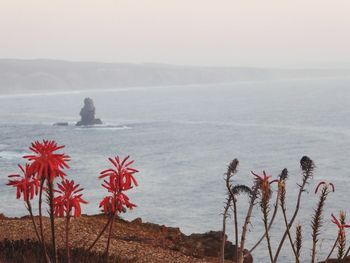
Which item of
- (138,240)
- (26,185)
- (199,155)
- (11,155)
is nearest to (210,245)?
(138,240)

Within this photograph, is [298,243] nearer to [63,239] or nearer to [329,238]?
[63,239]

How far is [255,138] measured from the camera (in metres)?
132

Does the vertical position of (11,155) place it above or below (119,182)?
above

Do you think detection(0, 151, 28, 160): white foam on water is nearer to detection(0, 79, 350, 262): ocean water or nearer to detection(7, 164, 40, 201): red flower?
detection(0, 79, 350, 262): ocean water

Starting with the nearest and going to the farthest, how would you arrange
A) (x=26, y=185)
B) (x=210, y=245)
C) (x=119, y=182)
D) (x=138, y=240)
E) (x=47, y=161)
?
(x=47, y=161), (x=119, y=182), (x=26, y=185), (x=138, y=240), (x=210, y=245)

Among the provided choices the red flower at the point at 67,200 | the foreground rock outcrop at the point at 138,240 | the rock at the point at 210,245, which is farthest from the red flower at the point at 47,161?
the rock at the point at 210,245

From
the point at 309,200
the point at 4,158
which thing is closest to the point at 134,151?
the point at 4,158

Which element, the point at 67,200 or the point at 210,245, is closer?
the point at 67,200

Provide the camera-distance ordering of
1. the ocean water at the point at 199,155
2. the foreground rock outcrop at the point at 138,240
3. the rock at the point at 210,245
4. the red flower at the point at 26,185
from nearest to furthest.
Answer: the red flower at the point at 26,185, the foreground rock outcrop at the point at 138,240, the rock at the point at 210,245, the ocean water at the point at 199,155

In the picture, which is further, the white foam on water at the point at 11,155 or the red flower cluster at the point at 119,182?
the white foam on water at the point at 11,155

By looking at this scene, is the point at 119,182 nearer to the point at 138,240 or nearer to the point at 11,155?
the point at 138,240

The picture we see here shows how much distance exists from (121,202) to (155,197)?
236ft

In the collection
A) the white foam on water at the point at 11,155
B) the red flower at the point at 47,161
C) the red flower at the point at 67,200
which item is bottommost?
the red flower at the point at 67,200

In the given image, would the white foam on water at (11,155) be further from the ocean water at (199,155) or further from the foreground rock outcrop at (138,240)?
the foreground rock outcrop at (138,240)
